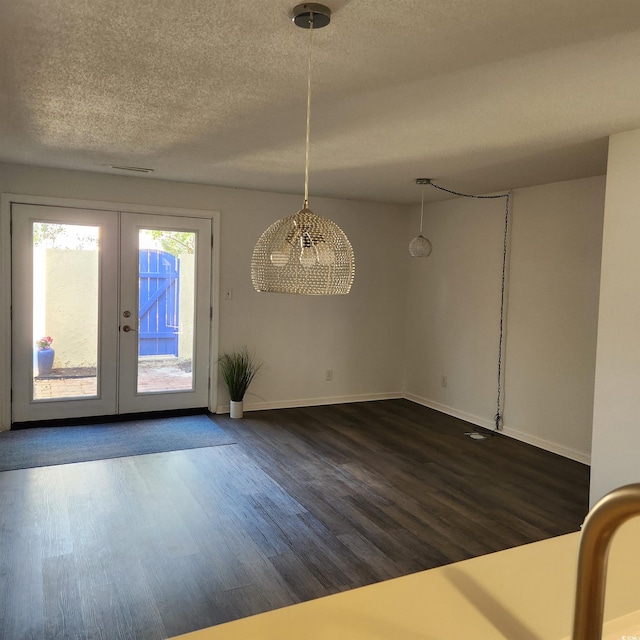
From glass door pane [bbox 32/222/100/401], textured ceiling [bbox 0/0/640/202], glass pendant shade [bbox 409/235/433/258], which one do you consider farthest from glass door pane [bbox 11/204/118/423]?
glass pendant shade [bbox 409/235/433/258]

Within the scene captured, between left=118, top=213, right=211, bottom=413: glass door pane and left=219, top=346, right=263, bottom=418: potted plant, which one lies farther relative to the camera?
left=219, top=346, right=263, bottom=418: potted plant

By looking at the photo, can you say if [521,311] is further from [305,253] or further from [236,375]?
[305,253]

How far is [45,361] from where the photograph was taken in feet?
17.4

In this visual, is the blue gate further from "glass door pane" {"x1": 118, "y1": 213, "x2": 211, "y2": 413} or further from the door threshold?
the door threshold

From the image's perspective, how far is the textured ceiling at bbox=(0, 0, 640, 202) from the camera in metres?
1.99

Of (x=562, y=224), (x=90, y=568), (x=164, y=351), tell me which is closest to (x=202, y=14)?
(x=90, y=568)

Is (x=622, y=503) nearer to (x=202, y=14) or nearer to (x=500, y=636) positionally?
(x=500, y=636)

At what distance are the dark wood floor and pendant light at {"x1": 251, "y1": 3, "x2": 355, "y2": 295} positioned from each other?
1.51m

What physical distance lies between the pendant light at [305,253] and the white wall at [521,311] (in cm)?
341

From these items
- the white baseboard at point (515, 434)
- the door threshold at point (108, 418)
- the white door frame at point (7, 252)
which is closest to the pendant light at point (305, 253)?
the white baseboard at point (515, 434)

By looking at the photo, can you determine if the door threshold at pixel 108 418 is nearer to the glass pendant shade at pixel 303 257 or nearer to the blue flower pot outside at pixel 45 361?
the blue flower pot outside at pixel 45 361

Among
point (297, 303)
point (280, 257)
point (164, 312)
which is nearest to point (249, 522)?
point (280, 257)

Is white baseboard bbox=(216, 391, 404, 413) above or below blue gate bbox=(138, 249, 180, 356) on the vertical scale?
below

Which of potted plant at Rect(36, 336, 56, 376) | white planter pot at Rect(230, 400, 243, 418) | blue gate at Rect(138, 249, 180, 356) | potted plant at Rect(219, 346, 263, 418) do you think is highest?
blue gate at Rect(138, 249, 180, 356)
